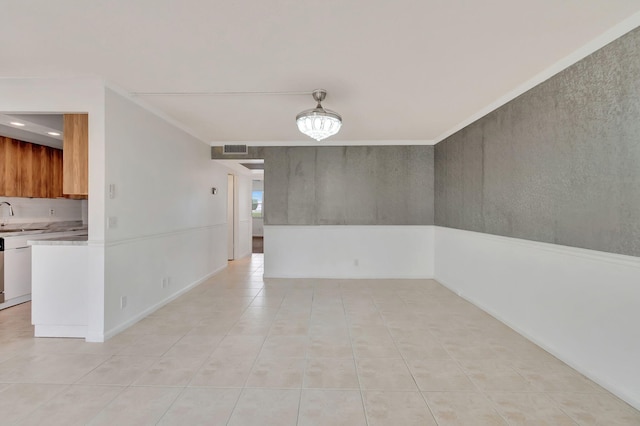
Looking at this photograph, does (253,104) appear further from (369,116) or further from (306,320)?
(306,320)

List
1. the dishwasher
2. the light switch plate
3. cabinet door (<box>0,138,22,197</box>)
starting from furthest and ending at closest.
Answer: cabinet door (<box>0,138,22,197</box>), the dishwasher, the light switch plate

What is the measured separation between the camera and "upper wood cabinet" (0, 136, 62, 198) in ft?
13.4

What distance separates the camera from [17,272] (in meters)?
3.78

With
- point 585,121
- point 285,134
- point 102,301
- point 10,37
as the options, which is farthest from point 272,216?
point 585,121

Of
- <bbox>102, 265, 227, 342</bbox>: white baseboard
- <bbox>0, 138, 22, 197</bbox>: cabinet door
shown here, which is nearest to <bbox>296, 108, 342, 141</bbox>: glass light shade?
<bbox>102, 265, 227, 342</bbox>: white baseboard

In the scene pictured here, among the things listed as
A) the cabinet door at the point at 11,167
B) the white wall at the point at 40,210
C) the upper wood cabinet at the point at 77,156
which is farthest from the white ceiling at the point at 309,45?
the white wall at the point at 40,210

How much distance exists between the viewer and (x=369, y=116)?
3.89 meters

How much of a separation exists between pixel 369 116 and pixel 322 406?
3.31 metres

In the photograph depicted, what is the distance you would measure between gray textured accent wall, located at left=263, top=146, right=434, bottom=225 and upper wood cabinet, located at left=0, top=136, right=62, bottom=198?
3.38 metres

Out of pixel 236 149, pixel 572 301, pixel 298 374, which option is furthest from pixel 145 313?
pixel 572 301

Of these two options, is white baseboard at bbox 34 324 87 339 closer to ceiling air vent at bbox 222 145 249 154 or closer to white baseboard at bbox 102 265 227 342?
white baseboard at bbox 102 265 227 342

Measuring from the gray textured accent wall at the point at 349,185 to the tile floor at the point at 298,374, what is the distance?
6.88 feet

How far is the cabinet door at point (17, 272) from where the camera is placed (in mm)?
3660

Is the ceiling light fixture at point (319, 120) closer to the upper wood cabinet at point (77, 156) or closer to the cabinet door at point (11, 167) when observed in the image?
the upper wood cabinet at point (77, 156)
